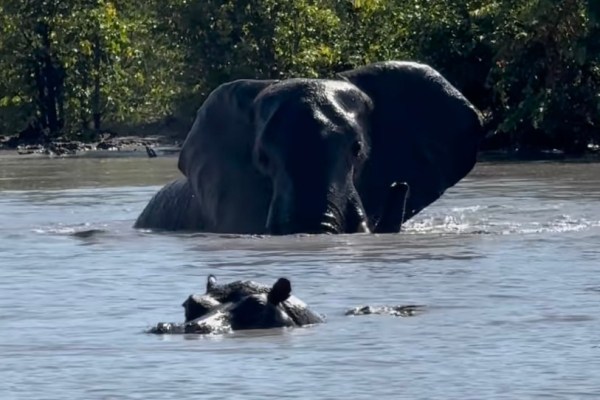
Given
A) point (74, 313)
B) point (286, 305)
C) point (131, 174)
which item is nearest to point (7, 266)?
point (74, 313)

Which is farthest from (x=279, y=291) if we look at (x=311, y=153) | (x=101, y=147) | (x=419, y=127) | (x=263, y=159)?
(x=101, y=147)

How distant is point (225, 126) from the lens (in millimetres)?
15664

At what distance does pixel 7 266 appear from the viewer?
44.8ft

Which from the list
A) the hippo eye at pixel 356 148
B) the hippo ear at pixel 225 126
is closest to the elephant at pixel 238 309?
the hippo eye at pixel 356 148

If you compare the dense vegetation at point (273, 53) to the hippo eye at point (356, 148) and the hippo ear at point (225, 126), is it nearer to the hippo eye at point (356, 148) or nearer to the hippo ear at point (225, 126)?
the hippo ear at point (225, 126)

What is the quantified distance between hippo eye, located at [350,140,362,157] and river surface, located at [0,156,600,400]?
27.1 inches

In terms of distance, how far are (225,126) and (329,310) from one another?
539 centimetres

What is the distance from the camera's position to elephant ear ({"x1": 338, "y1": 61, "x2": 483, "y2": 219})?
15758mm

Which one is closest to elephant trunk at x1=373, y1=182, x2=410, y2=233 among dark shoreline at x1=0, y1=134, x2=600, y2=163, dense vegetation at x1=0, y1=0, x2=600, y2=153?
dense vegetation at x1=0, y1=0, x2=600, y2=153

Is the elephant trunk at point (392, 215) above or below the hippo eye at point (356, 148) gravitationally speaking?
below

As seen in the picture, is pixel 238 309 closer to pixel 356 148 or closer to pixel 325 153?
pixel 325 153

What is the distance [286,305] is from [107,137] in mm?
38843

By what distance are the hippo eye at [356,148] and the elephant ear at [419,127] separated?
720mm

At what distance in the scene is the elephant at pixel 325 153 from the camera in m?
14.2
